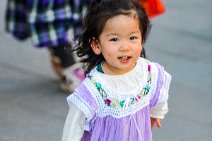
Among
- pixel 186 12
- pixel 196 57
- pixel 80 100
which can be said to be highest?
pixel 186 12

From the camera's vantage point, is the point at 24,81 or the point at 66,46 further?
the point at 24,81

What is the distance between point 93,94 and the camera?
269 cm

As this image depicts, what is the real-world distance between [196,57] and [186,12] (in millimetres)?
1524

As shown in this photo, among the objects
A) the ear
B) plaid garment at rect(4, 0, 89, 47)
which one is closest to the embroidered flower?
the ear

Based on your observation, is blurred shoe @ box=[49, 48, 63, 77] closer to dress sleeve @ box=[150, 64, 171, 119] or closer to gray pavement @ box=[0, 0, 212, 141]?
gray pavement @ box=[0, 0, 212, 141]

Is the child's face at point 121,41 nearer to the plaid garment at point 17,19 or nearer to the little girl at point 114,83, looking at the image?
the little girl at point 114,83

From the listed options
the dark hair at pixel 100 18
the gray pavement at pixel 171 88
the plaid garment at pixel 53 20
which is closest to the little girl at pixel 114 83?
the dark hair at pixel 100 18

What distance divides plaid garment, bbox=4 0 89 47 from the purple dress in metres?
1.92

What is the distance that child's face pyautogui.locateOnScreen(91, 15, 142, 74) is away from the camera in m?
2.56

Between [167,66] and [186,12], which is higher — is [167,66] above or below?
below

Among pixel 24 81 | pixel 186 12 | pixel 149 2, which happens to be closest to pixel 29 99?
pixel 24 81

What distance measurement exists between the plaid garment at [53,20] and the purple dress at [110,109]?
1916mm

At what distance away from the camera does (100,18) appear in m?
2.61

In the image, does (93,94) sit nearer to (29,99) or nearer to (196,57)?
(29,99)
